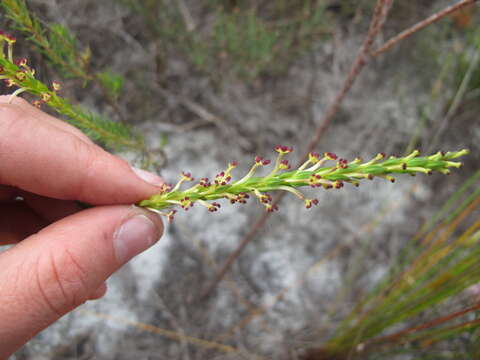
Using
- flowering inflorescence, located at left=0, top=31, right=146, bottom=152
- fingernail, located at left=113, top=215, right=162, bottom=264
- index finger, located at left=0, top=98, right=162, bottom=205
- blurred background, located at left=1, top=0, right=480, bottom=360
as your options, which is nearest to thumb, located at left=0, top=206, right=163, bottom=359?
fingernail, located at left=113, top=215, right=162, bottom=264

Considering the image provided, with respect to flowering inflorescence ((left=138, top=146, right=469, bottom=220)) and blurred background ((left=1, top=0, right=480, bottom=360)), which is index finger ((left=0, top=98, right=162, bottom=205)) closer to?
flowering inflorescence ((left=138, top=146, right=469, bottom=220))

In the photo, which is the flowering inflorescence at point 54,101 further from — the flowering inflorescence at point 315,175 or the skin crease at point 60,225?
the flowering inflorescence at point 315,175

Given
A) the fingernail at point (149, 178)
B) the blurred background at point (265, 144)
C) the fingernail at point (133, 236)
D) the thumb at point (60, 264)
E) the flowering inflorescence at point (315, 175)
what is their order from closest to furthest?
the flowering inflorescence at point (315, 175) → the thumb at point (60, 264) → the fingernail at point (133, 236) → the fingernail at point (149, 178) → the blurred background at point (265, 144)

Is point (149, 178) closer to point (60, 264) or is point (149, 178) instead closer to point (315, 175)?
point (60, 264)

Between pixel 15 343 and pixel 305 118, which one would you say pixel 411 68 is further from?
pixel 15 343

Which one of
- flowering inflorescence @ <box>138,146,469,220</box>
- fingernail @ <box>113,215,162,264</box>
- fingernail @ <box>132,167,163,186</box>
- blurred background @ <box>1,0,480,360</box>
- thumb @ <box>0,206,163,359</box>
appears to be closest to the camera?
flowering inflorescence @ <box>138,146,469,220</box>

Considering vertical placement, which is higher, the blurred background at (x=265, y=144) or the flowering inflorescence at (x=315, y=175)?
the blurred background at (x=265, y=144)

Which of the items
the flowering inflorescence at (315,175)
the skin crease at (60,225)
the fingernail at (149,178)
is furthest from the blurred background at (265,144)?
the flowering inflorescence at (315,175)

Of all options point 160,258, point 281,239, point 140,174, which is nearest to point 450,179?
point 281,239
